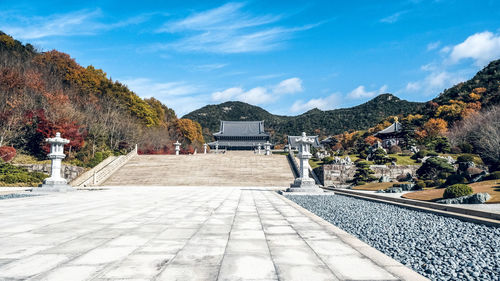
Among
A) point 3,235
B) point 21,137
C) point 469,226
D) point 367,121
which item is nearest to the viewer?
point 3,235

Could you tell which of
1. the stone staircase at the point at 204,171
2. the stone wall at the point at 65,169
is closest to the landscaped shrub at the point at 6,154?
the stone wall at the point at 65,169

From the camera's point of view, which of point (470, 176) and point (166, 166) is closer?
point (470, 176)

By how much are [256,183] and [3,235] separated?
66.3ft

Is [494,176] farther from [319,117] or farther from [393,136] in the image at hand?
[319,117]

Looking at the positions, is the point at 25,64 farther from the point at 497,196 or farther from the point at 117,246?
the point at 497,196

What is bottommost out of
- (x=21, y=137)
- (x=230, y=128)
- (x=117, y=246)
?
(x=117, y=246)

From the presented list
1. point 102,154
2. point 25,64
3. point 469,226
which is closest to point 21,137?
point 102,154

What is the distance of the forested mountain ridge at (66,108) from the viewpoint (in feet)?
85.6

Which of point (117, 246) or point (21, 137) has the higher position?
point (21, 137)

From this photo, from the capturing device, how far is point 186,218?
20.5ft

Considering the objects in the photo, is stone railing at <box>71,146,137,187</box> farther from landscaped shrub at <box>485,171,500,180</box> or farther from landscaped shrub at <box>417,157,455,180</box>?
landscaped shrub at <box>485,171,500,180</box>

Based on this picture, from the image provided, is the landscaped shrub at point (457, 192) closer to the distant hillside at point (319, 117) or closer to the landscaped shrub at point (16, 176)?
the landscaped shrub at point (16, 176)

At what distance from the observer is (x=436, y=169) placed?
63.9ft

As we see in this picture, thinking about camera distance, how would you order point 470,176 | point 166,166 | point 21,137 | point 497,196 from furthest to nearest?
point 166,166
point 21,137
point 470,176
point 497,196
